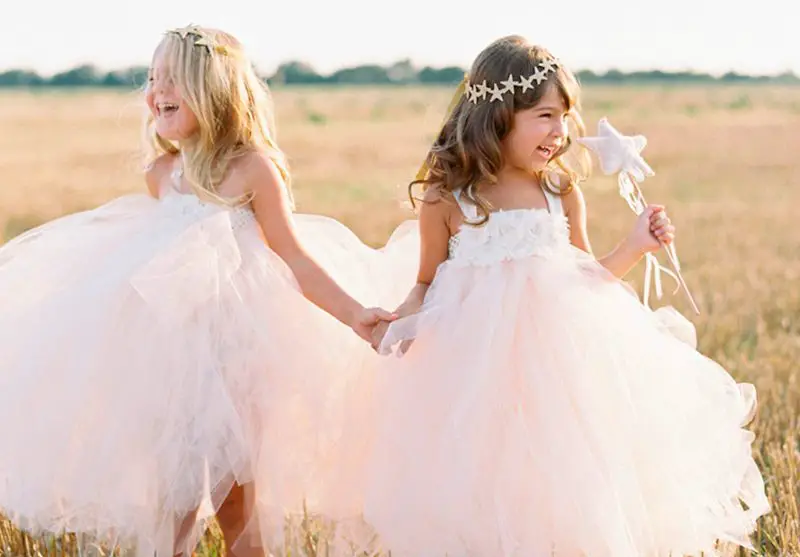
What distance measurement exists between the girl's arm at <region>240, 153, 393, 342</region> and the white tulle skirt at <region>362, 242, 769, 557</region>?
0.26 meters

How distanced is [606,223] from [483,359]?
973 centimetres

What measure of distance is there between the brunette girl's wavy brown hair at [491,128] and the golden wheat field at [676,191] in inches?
6.5

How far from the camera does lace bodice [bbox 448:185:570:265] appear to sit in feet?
12.5

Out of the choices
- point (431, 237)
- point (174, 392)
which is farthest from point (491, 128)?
point (174, 392)

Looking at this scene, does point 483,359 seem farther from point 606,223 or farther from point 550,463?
point 606,223

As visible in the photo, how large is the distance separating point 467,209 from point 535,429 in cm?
68

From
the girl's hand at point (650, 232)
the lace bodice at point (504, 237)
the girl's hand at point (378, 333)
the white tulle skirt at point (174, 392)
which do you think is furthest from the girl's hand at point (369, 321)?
the girl's hand at point (650, 232)

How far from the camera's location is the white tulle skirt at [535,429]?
3.64 metres

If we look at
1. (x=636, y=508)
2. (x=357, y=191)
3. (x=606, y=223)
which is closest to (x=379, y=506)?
(x=636, y=508)

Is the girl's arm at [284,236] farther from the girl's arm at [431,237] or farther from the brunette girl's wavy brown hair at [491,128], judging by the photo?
the brunette girl's wavy brown hair at [491,128]

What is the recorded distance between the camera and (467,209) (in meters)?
3.85

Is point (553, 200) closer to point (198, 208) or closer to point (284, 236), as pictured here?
point (284, 236)

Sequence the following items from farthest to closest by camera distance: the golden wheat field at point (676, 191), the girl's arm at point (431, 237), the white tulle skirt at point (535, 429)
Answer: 1. the golden wheat field at point (676, 191)
2. the girl's arm at point (431, 237)
3. the white tulle skirt at point (535, 429)

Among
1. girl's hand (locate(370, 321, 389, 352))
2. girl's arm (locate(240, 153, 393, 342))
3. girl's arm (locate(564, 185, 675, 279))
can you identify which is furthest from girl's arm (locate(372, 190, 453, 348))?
girl's arm (locate(564, 185, 675, 279))
